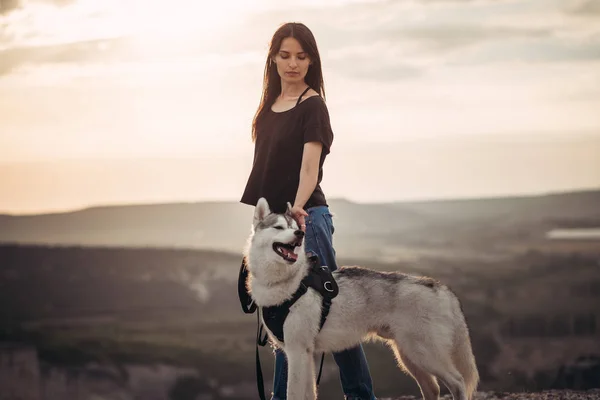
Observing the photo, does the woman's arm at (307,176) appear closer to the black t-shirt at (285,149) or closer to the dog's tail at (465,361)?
the black t-shirt at (285,149)

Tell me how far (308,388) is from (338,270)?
3.85ft

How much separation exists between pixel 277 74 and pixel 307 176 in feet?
3.99

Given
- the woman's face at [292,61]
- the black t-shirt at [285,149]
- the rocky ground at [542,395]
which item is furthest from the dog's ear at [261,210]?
the rocky ground at [542,395]

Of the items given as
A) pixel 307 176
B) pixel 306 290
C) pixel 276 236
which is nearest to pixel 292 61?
pixel 307 176

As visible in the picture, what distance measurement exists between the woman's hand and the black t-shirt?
0.29 m

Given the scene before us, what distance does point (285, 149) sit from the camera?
6980mm

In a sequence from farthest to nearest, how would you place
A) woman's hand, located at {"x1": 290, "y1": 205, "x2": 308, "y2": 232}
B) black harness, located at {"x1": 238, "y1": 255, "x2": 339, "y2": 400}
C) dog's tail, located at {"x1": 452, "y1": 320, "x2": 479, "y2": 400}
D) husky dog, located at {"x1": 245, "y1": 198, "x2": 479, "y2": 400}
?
dog's tail, located at {"x1": 452, "y1": 320, "x2": 479, "y2": 400}
black harness, located at {"x1": 238, "y1": 255, "x2": 339, "y2": 400}
husky dog, located at {"x1": 245, "y1": 198, "x2": 479, "y2": 400}
woman's hand, located at {"x1": 290, "y1": 205, "x2": 308, "y2": 232}

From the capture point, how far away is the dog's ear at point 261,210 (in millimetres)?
6934

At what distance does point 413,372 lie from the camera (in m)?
7.86

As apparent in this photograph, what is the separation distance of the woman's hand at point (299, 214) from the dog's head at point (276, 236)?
32 mm

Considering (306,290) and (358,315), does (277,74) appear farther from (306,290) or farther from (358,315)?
(358,315)

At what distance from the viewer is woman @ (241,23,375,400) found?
22.6 feet

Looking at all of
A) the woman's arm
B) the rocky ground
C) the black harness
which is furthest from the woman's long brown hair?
the rocky ground

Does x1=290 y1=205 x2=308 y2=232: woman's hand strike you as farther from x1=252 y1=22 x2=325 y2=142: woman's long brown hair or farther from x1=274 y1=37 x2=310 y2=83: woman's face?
x1=274 y1=37 x2=310 y2=83: woman's face
